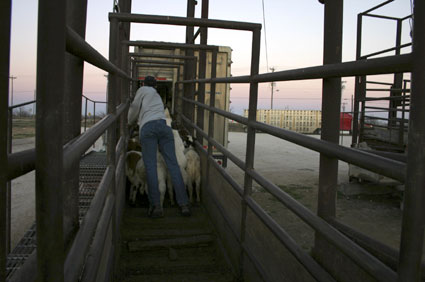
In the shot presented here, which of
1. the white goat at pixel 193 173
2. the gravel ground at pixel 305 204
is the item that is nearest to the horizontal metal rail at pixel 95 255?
the white goat at pixel 193 173

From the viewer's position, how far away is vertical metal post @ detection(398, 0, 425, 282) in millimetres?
1096

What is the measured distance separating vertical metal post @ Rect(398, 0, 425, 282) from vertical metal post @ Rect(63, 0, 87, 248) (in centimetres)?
132

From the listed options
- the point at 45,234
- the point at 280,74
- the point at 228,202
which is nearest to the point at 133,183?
the point at 228,202

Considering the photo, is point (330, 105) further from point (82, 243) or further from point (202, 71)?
point (202, 71)

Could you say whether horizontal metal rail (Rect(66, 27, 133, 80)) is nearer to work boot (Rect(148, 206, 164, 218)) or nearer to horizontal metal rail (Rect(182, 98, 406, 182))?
horizontal metal rail (Rect(182, 98, 406, 182))

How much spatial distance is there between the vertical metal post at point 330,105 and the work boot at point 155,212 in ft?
10.3

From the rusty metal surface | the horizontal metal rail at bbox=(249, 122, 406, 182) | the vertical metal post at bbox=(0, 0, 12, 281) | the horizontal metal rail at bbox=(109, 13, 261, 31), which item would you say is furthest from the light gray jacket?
the vertical metal post at bbox=(0, 0, 12, 281)

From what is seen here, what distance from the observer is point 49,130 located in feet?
3.25

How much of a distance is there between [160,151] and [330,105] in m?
3.64

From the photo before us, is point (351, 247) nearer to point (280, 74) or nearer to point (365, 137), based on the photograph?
point (280, 74)

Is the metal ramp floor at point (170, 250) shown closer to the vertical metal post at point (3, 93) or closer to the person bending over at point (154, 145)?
the person bending over at point (154, 145)

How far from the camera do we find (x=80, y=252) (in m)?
1.42

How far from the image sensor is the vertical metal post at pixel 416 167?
43.1 inches

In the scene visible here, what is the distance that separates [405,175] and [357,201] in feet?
22.5
